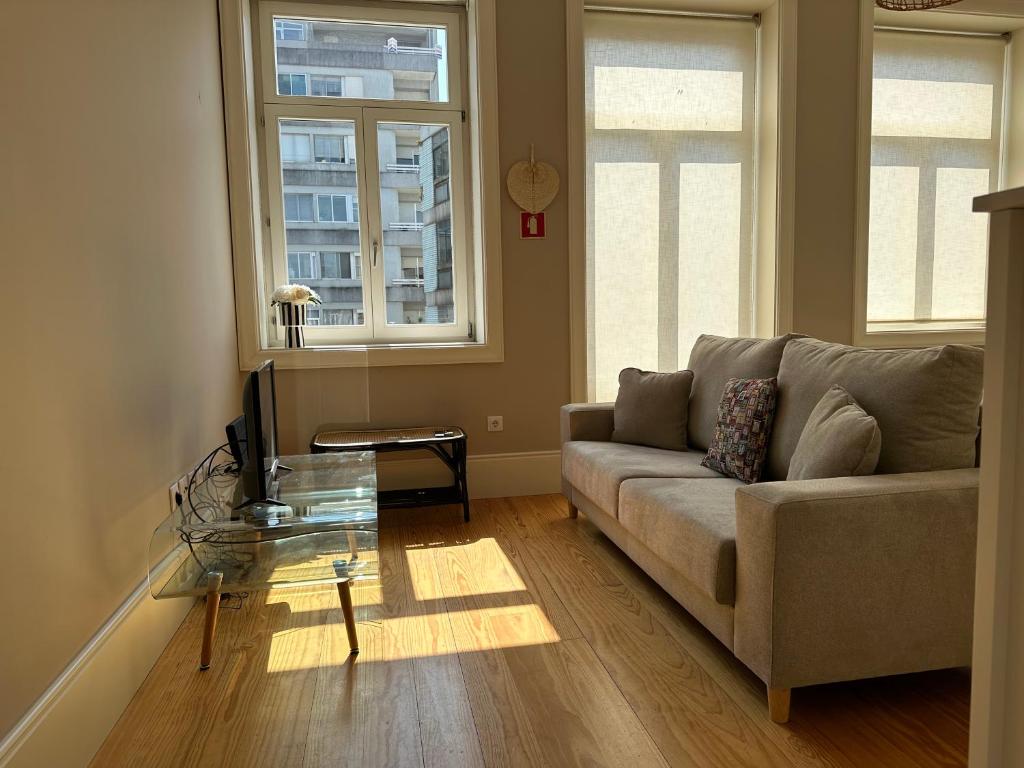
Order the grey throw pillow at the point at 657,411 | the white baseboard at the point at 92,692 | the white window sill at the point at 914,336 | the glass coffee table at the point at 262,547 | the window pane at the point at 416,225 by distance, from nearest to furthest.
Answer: the white baseboard at the point at 92,692
the glass coffee table at the point at 262,547
the grey throw pillow at the point at 657,411
the window pane at the point at 416,225
the white window sill at the point at 914,336

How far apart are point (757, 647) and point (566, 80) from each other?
10.3 feet

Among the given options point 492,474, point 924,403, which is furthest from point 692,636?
point 492,474

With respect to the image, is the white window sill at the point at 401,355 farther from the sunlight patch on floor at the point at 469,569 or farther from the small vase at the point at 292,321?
the sunlight patch on floor at the point at 469,569

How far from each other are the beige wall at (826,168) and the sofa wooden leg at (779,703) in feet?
9.70

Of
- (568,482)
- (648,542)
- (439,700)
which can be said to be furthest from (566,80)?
(439,700)

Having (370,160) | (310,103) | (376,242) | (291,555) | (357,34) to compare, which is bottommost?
(291,555)

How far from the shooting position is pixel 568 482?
3.53 meters

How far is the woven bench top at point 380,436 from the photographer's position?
3.52 meters

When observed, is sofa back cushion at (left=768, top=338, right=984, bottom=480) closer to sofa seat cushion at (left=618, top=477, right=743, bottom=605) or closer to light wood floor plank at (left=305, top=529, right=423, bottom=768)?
sofa seat cushion at (left=618, top=477, right=743, bottom=605)

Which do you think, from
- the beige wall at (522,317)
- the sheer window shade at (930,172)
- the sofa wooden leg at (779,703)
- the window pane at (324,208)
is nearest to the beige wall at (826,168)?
the sheer window shade at (930,172)

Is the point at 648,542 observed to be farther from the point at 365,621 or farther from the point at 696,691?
the point at 365,621

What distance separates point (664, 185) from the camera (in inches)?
170

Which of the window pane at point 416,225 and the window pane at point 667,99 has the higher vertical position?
the window pane at point 667,99

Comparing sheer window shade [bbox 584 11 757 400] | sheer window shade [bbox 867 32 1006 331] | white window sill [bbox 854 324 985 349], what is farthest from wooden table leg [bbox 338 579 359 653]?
sheer window shade [bbox 867 32 1006 331]
